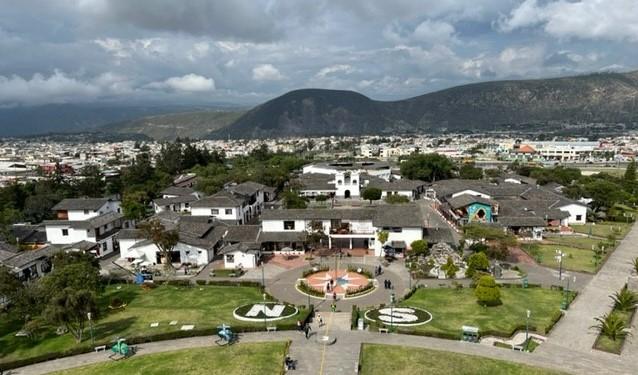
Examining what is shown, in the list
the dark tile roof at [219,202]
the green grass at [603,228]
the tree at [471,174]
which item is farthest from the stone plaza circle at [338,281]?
the tree at [471,174]

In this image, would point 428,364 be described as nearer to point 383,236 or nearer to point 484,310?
point 484,310

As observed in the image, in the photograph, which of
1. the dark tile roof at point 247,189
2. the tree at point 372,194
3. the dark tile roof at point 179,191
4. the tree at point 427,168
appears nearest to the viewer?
the dark tile roof at point 247,189

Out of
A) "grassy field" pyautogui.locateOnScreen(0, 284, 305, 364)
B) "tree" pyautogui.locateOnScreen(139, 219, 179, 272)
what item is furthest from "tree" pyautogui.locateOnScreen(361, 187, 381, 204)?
"grassy field" pyautogui.locateOnScreen(0, 284, 305, 364)

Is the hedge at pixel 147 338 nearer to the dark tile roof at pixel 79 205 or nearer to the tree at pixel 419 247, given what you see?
the tree at pixel 419 247

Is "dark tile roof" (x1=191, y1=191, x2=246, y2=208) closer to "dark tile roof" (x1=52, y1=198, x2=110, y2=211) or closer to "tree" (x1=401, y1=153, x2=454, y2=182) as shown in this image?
"dark tile roof" (x1=52, y1=198, x2=110, y2=211)

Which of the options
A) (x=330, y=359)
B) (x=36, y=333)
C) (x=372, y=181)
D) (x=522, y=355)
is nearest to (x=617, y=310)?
(x=522, y=355)
